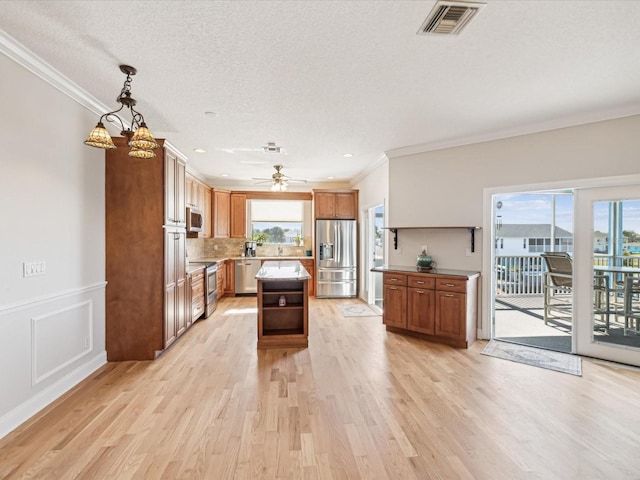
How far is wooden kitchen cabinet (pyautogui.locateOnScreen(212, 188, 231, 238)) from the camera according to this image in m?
7.15

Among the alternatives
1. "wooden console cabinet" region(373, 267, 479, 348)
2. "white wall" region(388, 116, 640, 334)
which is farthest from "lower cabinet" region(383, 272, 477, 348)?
"white wall" region(388, 116, 640, 334)

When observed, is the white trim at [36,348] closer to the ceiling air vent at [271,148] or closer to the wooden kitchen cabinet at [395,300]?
the ceiling air vent at [271,148]

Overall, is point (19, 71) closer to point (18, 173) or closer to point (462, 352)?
point (18, 173)

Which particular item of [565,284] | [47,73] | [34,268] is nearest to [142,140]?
[47,73]

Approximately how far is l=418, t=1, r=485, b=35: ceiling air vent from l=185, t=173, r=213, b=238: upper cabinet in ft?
15.4

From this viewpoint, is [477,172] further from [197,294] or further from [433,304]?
[197,294]

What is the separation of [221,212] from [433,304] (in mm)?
5096

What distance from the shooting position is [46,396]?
2.65 meters

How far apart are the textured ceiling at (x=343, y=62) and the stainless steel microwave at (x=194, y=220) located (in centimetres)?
171

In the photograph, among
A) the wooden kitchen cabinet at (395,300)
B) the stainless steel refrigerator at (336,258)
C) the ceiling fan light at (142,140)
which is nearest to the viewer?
the ceiling fan light at (142,140)

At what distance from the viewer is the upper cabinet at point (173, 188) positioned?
368 cm

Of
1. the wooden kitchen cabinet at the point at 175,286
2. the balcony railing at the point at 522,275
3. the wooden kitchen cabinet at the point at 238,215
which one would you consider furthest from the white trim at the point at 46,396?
the balcony railing at the point at 522,275

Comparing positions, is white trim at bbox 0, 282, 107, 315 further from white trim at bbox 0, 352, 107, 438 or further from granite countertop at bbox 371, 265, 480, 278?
granite countertop at bbox 371, 265, 480, 278

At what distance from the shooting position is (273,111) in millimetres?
3484
